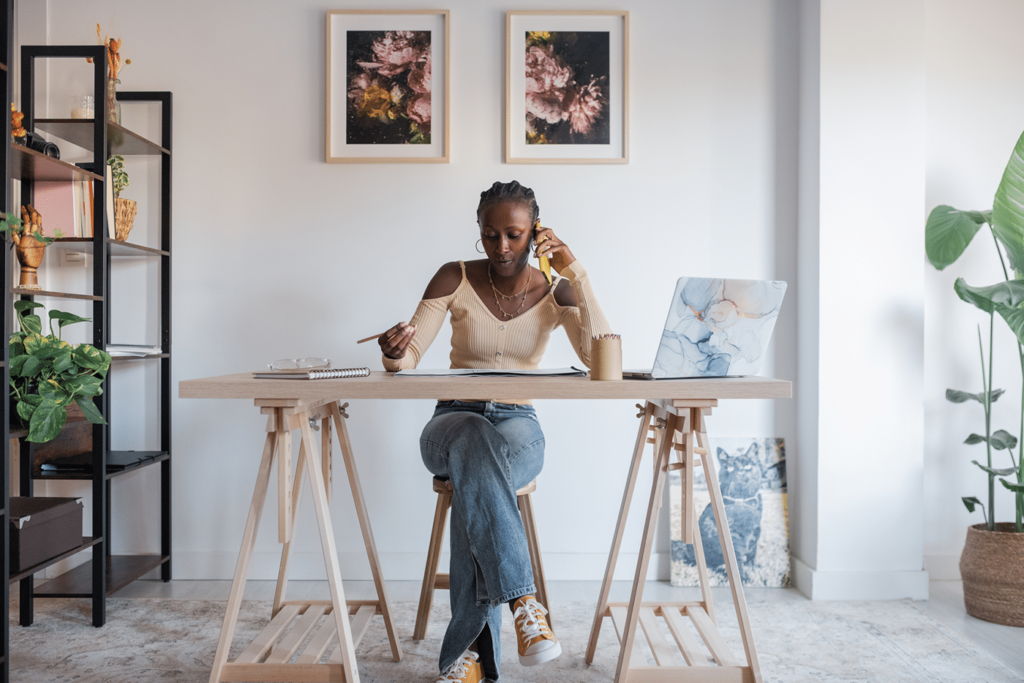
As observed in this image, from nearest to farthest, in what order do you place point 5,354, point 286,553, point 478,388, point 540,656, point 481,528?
1. point 478,388
2. point 540,656
3. point 481,528
4. point 5,354
5. point 286,553

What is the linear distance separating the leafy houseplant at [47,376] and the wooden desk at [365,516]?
64cm

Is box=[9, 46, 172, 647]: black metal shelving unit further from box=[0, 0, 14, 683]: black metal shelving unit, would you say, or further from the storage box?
box=[0, 0, 14, 683]: black metal shelving unit

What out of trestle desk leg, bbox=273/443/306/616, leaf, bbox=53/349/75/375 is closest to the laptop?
trestle desk leg, bbox=273/443/306/616

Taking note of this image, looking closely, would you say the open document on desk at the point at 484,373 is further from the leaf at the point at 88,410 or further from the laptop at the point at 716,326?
the leaf at the point at 88,410

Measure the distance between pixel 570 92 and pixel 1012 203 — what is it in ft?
4.83

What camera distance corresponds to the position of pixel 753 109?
8.48 ft

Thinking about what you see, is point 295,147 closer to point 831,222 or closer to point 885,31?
point 831,222

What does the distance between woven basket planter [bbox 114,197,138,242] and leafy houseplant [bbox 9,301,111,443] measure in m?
0.50

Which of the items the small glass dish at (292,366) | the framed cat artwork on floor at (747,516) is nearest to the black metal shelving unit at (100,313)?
the small glass dish at (292,366)

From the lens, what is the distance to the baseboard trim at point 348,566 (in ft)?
8.38

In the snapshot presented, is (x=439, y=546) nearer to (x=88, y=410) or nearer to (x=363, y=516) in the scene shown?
(x=363, y=516)

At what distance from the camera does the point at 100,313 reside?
215cm

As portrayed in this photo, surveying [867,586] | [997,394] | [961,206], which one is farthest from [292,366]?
[961,206]

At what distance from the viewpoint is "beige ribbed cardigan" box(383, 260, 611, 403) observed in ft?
6.44
